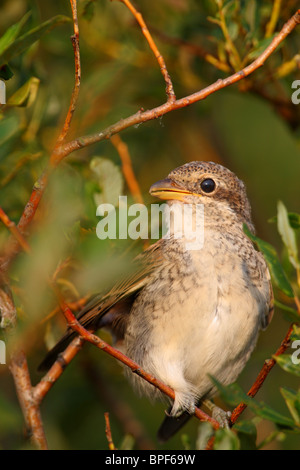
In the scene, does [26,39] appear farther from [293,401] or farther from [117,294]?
[293,401]

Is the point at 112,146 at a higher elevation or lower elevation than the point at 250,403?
higher

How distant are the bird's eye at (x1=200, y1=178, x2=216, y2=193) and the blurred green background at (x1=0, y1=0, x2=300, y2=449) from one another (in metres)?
0.53

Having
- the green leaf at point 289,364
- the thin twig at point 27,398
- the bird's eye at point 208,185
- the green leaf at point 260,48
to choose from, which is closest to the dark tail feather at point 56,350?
the thin twig at point 27,398

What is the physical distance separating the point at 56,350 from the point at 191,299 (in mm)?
836

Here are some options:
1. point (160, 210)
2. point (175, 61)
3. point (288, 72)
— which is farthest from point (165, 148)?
point (160, 210)

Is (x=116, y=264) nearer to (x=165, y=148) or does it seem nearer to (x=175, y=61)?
(x=175, y=61)

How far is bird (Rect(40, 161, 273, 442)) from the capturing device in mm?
3627

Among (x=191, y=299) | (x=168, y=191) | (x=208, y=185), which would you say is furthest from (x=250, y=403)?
(x=208, y=185)

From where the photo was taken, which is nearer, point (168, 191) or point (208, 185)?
point (168, 191)

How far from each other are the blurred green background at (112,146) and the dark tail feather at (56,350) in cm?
9

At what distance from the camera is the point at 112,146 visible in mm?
4562

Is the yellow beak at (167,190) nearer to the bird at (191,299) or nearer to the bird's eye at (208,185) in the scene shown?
the bird at (191,299)

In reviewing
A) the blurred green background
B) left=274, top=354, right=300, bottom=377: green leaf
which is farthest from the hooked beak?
left=274, top=354, right=300, bottom=377: green leaf

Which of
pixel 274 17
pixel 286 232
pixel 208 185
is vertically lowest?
pixel 286 232
